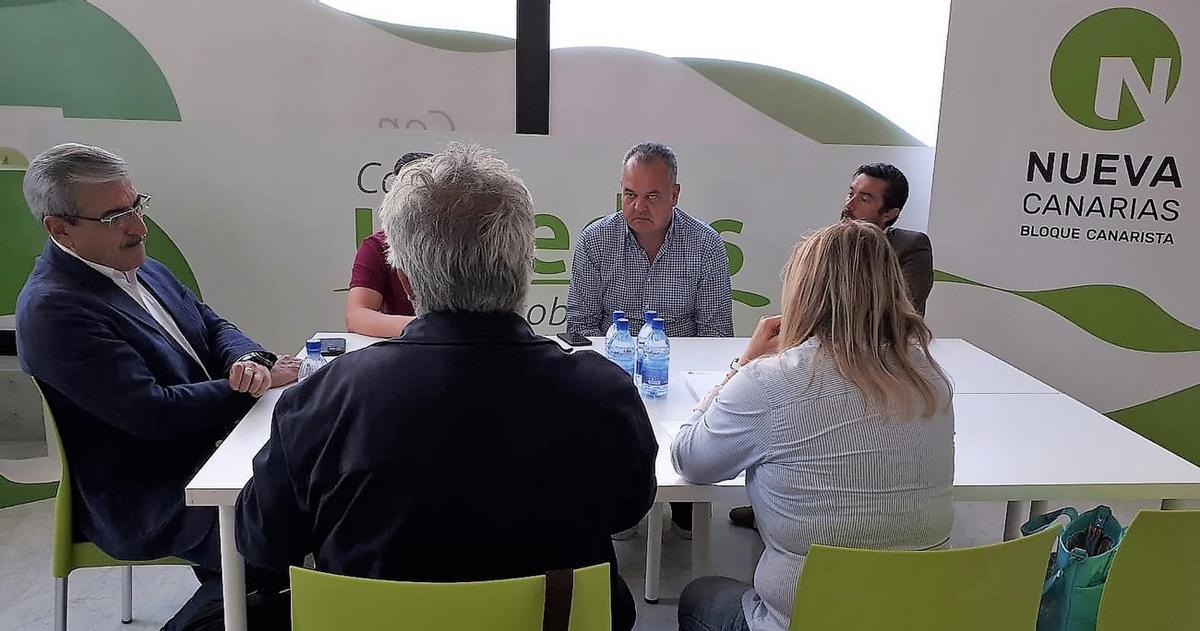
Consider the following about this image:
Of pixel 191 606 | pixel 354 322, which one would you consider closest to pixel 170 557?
pixel 191 606

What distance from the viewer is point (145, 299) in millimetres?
2316

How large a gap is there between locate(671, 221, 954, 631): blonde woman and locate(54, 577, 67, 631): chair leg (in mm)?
1569

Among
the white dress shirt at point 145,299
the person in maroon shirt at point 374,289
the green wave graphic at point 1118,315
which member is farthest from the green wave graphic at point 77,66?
the green wave graphic at point 1118,315

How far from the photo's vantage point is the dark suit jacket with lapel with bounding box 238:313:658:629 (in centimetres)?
126

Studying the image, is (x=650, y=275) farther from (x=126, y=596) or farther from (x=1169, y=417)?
(x=1169, y=417)

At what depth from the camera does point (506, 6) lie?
362cm

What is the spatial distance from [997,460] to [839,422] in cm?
62

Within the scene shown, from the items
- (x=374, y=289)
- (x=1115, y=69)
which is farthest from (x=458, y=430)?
(x=1115, y=69)

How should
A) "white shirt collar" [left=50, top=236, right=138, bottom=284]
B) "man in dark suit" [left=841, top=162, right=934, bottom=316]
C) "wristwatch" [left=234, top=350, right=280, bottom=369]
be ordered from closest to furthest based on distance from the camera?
"white shirt collar" [left=50, top=236, right=138, bottom=284]
"wristwatch" [left=234, top=350, right=280, bottom=369]
"man in dark suit" [left=841, top=162, right=934, bottom=316]

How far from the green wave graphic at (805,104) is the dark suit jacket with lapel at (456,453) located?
104 inches

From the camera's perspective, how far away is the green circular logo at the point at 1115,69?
3559 mm

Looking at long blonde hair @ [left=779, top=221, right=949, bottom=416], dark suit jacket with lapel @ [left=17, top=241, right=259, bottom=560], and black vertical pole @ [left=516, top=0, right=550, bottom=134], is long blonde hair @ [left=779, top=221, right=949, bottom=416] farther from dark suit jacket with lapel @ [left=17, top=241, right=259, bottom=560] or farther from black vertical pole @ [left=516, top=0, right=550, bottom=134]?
black vertical pole @ [left=516, top=0, right=550, bottom=134]

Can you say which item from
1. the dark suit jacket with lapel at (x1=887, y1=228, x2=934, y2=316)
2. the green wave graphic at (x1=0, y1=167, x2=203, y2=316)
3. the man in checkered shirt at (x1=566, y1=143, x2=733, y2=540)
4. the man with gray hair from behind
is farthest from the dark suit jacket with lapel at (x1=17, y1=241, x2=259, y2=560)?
the dark suit jacket with lapel at (x1=887, y1=228, x2=934, y2=316)

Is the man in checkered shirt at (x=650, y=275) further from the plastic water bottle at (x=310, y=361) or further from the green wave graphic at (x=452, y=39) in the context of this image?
Answer: the plastic water bottle at (x=310, y=361)
